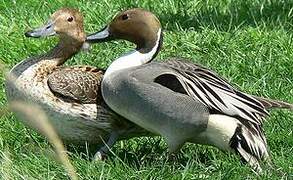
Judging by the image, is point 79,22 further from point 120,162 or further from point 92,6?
point 92,6

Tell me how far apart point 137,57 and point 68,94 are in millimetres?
395

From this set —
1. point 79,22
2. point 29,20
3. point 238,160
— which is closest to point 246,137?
point 238,160

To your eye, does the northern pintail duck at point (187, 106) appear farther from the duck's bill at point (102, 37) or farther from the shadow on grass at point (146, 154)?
the duck's bill at point (102, 37)

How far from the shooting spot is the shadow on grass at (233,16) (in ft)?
21.4

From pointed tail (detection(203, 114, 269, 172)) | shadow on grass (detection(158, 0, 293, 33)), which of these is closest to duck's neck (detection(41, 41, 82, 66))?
pointed tail (detection(203, 114, 269, 172))

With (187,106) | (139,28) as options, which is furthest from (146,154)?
(139,28)

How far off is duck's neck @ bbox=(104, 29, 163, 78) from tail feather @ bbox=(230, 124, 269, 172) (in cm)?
59

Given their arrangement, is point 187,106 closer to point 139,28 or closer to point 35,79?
point 139,28

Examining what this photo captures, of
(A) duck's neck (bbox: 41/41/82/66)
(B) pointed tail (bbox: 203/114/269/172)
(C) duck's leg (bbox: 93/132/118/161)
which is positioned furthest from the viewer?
(A) duck's neck (bbox: 41/41/82/66)

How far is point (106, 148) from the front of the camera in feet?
13.8

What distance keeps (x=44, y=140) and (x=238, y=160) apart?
41.2 inches

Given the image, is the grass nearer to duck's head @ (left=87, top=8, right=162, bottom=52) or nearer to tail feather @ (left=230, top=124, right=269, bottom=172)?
tail feather @ (left=230, top=124, right=269, bottom=172)

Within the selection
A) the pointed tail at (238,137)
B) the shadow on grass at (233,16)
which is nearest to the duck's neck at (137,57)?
the pointed tail at (238,137)

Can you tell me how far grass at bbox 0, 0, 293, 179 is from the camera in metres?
3.94
